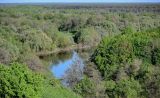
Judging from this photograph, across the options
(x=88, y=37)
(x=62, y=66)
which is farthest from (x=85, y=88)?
(x=88, y=37)

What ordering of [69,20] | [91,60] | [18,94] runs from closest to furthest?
[18,94]
[91,60]
[69,20]

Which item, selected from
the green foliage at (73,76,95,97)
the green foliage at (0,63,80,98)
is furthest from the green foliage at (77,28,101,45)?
the green foliage at (0,63,80,98)

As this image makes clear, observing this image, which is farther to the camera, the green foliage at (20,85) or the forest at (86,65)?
the forest at (86,65)

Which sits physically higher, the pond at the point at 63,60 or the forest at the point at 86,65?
the forest at the point at 86,65

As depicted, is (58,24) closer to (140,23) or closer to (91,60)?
(140,23)

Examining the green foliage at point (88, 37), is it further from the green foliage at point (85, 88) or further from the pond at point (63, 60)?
the green foliage at point (85, 88)

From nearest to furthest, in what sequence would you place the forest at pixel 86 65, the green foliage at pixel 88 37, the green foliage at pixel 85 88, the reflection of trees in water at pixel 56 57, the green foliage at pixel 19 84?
the green foliage at pixel 19 84 < the forest at pixel 86 65 < the green foliage at pixel 85 88 < the reflection of trees in water at pixel 56 57 < the green foliage at pixel 88 37

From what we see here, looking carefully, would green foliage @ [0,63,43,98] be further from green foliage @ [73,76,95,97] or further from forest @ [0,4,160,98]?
green foliage @ [73,76,95,97]

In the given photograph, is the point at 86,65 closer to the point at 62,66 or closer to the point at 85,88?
the point at 85,88

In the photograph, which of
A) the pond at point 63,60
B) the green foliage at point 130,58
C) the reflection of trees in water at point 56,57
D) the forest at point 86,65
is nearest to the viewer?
the forest at point 86,65

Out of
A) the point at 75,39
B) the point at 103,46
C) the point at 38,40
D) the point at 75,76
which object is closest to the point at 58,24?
the point at 75,39

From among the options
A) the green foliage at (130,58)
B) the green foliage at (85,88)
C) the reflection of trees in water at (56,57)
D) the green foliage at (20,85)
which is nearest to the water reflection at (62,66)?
the reflection of trees in water at (56,57)
